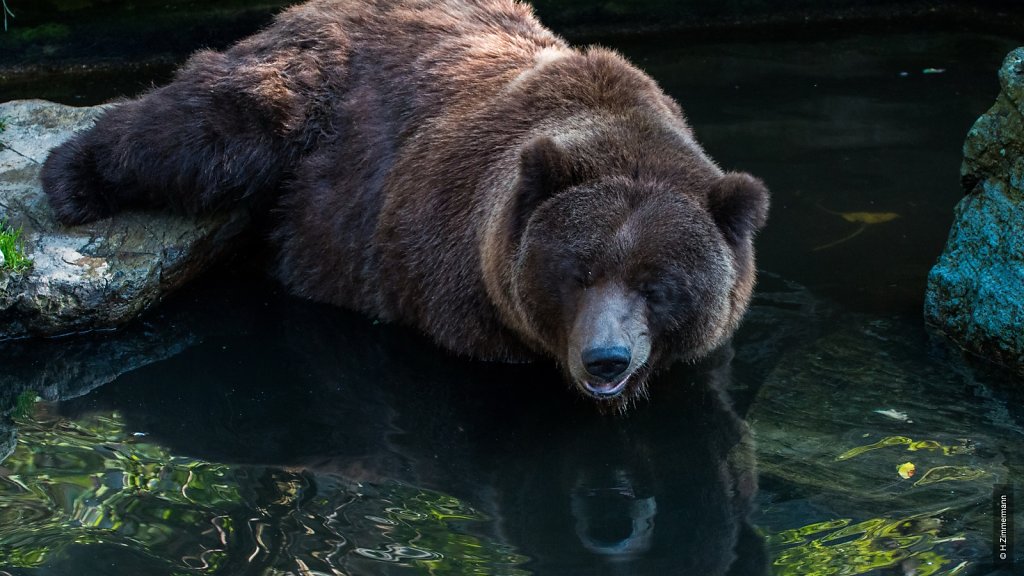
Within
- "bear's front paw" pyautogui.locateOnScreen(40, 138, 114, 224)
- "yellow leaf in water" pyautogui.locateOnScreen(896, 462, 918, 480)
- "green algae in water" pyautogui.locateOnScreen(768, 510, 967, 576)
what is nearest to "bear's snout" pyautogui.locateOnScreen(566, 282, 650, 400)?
"green algae in water" pyautogui.locateOnScreen(768, 510, 967, 576)

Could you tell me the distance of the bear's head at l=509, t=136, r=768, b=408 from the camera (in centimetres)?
554

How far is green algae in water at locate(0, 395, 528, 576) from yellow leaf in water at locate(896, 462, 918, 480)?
1857mm

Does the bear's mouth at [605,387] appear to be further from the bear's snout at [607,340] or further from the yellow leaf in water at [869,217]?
the yellow leaf in water at [869,217]

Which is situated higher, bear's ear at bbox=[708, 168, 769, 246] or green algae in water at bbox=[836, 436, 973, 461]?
bear's ear at bbox=[708, 168, 769, 246]

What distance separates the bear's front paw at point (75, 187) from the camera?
23.8 ft

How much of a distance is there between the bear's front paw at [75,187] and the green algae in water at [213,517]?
1908 mm

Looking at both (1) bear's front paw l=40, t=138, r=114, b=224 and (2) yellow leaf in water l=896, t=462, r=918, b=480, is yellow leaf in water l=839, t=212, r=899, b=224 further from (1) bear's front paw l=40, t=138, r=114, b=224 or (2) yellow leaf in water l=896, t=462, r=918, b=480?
(1) bear's front paw l=40, t=138, r=114, b=224

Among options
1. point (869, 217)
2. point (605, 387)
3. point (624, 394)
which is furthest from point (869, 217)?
point (605, 387)

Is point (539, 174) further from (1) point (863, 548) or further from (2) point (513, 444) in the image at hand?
(1) point (863, 548)

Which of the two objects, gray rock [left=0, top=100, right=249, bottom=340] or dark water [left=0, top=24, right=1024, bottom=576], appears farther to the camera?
gray rock [left=0, top=100, right=249, bottom=340]

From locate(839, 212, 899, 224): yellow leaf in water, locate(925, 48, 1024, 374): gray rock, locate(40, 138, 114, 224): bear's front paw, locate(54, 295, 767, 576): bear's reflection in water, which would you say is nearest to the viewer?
locate(54, 295, 767, 576): bear's reflection in water

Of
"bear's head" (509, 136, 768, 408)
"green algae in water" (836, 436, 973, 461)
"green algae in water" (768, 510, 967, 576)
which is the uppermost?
"bear's head" (509, 136, 768, 408)

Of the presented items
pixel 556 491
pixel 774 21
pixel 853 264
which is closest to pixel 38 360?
pixel 556 491

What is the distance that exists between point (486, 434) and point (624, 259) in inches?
45.6
